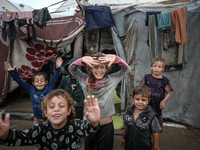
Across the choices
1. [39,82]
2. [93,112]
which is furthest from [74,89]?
[93,112]

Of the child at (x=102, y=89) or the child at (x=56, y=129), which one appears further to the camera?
the child at (x=102, y=89)

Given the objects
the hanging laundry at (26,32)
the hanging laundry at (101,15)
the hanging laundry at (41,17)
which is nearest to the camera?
the hanging laundry at (41,17)

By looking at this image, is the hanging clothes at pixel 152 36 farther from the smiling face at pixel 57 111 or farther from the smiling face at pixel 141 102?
the smiling face at pixel 57 111

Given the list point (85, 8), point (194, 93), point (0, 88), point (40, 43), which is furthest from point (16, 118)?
point (194, 93)

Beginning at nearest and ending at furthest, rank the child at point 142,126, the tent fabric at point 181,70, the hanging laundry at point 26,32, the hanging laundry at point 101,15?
the child at point 142,126, the tent fabric at point 181,70, the hanging laundry at point 101,15, the hanging laundry at point 26,32

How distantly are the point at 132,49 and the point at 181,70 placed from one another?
1.31m

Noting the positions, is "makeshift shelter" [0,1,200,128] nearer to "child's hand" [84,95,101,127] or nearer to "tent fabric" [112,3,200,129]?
"tent fabric" [112,3,200,129]

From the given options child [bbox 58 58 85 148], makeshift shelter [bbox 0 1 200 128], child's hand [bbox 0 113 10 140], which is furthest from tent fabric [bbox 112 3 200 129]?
child's hand [bbox 0 113 10 140]

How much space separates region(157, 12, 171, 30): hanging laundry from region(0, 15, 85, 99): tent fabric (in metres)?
1.97

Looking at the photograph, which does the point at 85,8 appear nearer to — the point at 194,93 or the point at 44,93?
the point at 44,93

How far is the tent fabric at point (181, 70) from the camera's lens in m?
2.93

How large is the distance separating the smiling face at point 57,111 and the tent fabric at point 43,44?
9.44 ft

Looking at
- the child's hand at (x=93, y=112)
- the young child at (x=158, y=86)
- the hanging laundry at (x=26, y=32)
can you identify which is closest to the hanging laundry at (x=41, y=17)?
the hanging laundry at (x=26, y=32)

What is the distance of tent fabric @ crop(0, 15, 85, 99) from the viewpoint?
3.62 meters
